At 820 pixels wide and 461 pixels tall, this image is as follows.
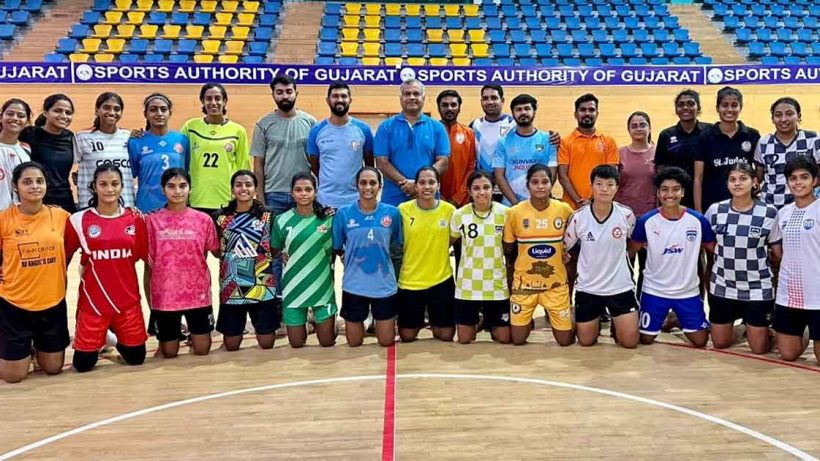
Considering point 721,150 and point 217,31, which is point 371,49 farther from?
point 721,150

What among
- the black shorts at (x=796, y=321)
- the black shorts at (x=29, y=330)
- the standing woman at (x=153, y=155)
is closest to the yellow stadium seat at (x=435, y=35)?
the standing woman at (x=153, y=155)

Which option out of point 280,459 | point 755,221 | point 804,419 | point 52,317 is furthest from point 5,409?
point 755,221

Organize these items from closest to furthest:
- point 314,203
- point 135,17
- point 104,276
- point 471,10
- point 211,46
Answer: point 104,276 → point 314,203 → point 211,46 → point 135,17 → point 471,10

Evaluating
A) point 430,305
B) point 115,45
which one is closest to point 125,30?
point 115,45

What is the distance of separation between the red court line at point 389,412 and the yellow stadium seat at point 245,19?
11.4 meters

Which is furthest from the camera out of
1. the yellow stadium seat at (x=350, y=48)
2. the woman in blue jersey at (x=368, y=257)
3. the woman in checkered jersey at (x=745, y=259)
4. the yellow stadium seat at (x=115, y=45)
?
the yellow stadium seat at (x=350, y=48)

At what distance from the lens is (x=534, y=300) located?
4332 mm

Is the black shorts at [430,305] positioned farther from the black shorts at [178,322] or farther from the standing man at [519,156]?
the black shorts at [178,322]

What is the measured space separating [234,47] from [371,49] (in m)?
2.79

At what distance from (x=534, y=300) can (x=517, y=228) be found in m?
0.52

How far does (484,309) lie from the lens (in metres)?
4.45

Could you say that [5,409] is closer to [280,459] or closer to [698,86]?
[280,459]

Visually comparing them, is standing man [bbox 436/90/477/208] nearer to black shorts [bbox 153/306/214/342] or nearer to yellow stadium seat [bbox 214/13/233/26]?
black shorts [bbox 153/306/214/342]

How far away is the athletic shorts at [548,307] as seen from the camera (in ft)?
14.1
